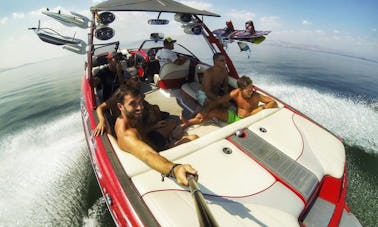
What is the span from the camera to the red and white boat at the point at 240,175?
1.94 meters

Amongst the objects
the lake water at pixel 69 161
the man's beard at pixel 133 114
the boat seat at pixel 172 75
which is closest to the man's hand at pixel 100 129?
the man's beard at pixel 133 114

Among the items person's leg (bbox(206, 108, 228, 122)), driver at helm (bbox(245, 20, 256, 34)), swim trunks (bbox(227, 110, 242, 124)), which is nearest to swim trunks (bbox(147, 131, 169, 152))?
person's leg (bbox(206, 108, 228, 122))

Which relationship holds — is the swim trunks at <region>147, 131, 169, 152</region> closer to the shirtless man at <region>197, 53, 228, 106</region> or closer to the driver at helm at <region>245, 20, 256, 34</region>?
the shirtless man at <region>197, 53, 228, 106</region>

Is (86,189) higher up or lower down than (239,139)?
lower down

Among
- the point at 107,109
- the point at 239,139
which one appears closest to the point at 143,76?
the point at 107,109

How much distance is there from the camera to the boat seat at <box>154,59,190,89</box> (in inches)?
205

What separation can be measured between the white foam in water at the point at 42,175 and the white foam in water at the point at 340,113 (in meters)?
6.06

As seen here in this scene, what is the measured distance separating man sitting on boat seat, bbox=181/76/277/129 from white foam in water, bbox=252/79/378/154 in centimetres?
306

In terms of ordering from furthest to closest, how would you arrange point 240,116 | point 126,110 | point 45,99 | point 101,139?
point 45,99
point 240,116
point 101,139
point 126,110

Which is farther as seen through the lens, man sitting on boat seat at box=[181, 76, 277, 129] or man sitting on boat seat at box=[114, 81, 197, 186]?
man sitting on boat seat at box=[181, 76, 277, 129]

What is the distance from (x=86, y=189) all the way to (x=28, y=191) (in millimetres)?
1104

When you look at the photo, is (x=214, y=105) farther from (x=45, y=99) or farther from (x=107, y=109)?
(x=45, y=99)

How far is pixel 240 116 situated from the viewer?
3.95 meters

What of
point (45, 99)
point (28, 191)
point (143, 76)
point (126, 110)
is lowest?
point (45, 99)
